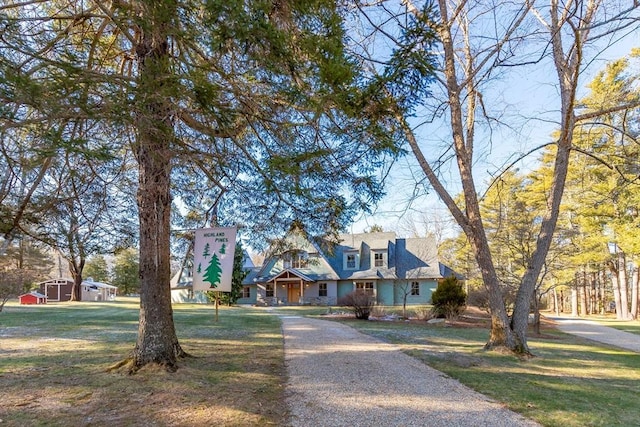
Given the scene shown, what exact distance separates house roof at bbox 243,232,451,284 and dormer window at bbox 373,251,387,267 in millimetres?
153

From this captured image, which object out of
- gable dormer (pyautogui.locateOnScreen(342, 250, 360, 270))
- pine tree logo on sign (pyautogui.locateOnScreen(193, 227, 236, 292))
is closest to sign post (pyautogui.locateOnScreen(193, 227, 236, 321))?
pine tree logo on sign (pyautogui.locateOnScreen(193, 227, 236, 292))

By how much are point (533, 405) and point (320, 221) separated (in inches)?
153

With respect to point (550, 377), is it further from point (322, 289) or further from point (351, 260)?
point (322, 289)

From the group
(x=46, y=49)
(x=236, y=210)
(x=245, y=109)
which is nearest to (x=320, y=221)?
(x=236, y=210)

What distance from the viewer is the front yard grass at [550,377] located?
4.61 metres

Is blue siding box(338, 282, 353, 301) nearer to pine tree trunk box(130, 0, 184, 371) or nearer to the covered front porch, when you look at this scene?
the covered front porch

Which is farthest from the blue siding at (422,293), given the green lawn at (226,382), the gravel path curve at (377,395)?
the gravel path curve at (377,395)

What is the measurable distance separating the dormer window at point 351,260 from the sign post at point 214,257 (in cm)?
2214

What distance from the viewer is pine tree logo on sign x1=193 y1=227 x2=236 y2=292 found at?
7.35m

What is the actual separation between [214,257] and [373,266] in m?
22.1

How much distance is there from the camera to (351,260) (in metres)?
29.4

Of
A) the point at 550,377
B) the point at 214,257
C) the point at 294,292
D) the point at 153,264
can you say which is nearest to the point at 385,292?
the point at 294,292

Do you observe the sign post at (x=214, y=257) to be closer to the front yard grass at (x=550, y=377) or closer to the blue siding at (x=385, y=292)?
the front yard grass at (x=550, y=377)

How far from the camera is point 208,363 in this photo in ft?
22.2
